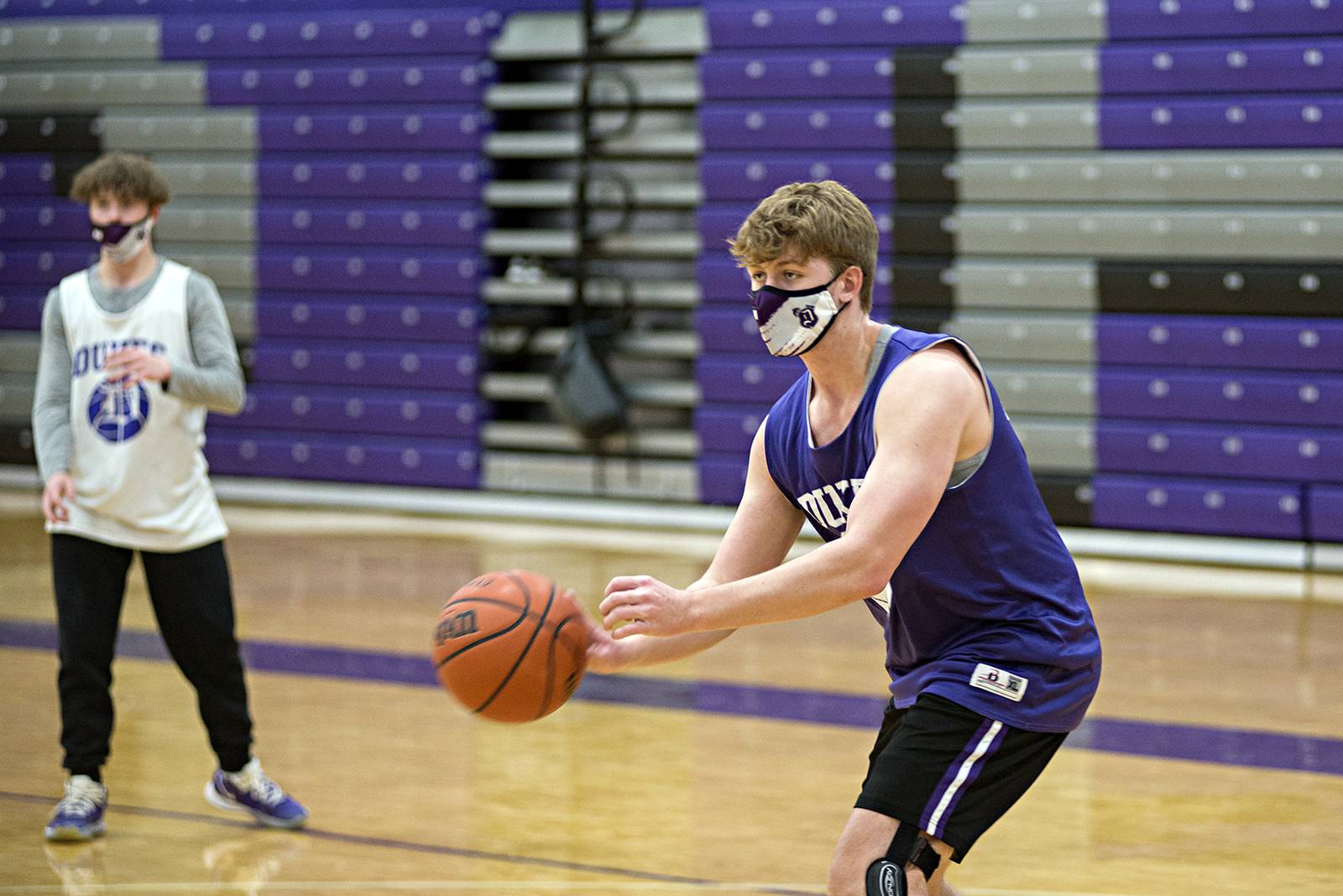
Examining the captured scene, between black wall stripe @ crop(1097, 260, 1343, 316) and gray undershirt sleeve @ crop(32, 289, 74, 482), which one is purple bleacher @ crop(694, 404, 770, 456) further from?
gray undershirt sleeve @ crop(32, 289, 74, 482)

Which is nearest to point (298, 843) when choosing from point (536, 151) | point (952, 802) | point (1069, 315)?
point (952, 802)

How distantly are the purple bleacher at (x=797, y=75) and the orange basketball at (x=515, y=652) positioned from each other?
22.1 ft

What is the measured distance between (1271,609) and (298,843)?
4.60 meters

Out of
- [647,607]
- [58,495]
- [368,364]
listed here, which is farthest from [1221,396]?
[647,607]

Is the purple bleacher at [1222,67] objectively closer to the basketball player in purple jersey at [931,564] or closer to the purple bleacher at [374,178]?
the purple bleacher at [374,178]

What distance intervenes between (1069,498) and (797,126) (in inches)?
96.3

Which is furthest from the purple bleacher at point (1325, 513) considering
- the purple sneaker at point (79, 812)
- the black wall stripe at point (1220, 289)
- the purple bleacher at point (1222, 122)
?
the purple sneaker at point (79, 812)

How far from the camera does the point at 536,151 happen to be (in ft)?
32.8

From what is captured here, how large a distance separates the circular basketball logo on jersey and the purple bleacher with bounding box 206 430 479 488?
5.82 meters

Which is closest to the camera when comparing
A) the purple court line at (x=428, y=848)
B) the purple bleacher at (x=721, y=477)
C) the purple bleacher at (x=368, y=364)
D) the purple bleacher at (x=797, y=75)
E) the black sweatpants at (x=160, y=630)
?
the purple court line at (x=428, y=848)

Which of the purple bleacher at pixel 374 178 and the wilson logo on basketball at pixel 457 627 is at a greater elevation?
the purple bleacher at pixel 374 178

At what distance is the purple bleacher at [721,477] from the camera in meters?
9.45

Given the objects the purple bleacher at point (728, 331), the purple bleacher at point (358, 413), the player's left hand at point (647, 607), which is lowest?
the purple bleacher at point (358, 413)

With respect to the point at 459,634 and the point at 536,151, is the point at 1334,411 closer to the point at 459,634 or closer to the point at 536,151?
the point at 536,151
